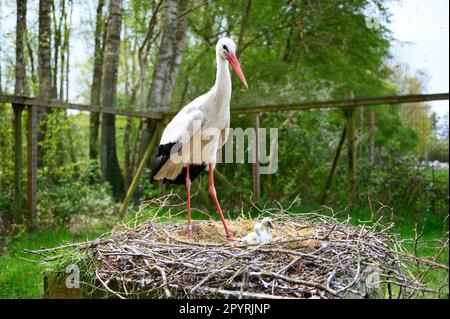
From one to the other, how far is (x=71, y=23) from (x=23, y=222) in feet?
7.71

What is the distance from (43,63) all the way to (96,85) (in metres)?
1.61

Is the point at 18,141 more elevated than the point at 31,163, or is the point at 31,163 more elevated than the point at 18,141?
the point at 18,141

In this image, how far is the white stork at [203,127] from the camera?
272 centimetres

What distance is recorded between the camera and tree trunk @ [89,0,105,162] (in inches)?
212

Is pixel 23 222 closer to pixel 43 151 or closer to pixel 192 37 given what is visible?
pixel 43 151

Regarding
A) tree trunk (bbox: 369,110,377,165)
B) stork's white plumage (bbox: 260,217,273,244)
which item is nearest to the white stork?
stork's white plumage (bbox: 260,217,273,244)

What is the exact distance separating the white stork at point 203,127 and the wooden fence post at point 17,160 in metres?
1.47

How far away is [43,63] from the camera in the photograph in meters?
4.92

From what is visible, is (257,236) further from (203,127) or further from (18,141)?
(18,141)

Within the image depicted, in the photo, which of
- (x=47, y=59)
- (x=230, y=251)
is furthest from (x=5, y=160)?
(x=230, y=251)

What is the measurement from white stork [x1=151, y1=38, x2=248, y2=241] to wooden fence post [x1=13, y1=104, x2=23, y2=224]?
4.83ft

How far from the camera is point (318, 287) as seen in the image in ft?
5.12

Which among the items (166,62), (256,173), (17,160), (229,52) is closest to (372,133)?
(256,173)

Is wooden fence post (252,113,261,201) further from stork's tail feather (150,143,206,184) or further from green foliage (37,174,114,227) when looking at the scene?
stork's tail feather (150,143,206,184)
